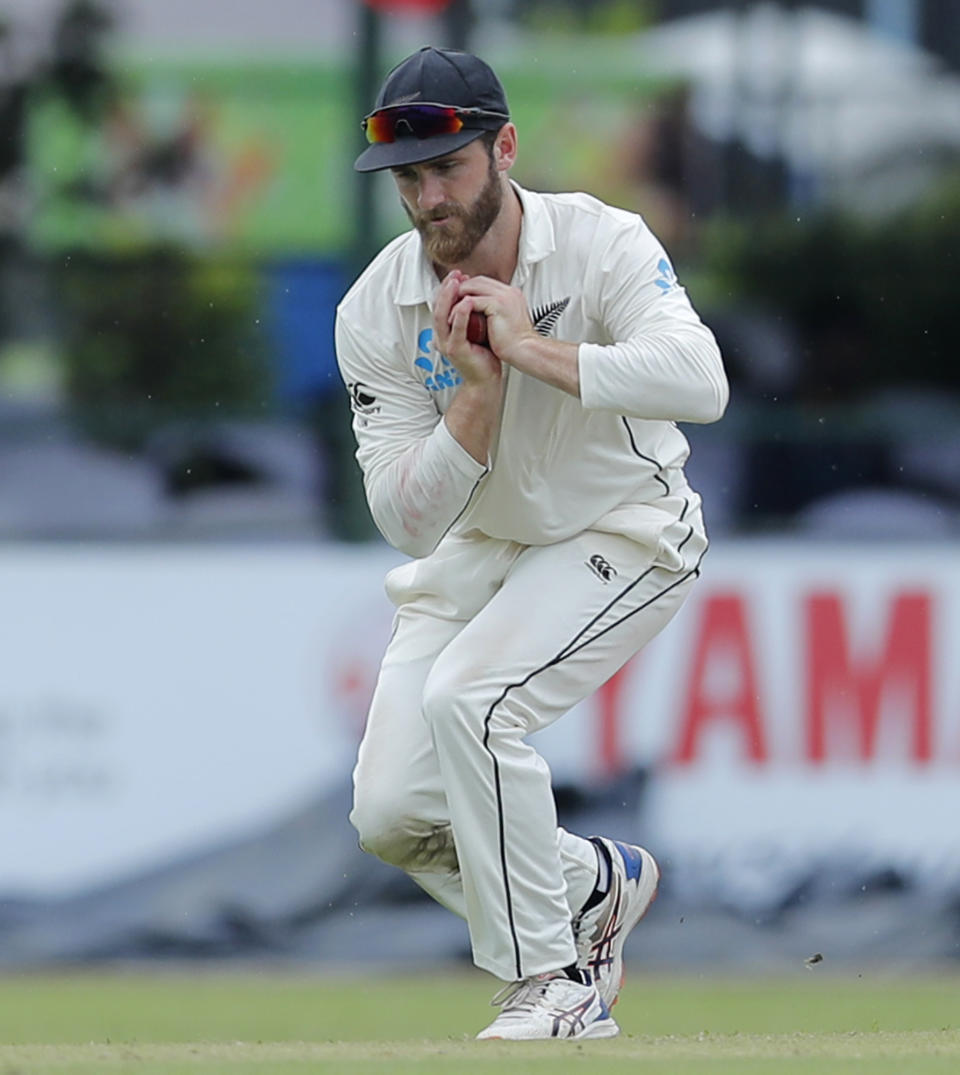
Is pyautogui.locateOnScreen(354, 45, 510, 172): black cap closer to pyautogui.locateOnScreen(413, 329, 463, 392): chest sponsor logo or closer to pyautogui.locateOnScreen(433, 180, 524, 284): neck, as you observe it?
pyautogui.locateOnScreen(433, 180, 524, 284): neck

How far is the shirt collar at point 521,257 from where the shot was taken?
16.7 feet

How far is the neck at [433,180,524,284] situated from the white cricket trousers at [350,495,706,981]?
0.59m

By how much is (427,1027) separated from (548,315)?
7.71 feet

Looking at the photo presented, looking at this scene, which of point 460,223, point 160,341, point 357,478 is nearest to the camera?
point 460,223

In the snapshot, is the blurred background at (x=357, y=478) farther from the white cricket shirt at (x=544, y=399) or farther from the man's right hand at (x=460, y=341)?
the man's right hand at (x=460, y=341)

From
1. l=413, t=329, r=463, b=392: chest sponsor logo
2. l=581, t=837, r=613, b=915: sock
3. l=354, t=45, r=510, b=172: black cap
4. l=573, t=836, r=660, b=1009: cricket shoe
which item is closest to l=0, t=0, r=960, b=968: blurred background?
l=573, t=836, r=660, b=1009: cricket shoe

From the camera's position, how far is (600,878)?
5473 millimetres

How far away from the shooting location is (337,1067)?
4.52 metres

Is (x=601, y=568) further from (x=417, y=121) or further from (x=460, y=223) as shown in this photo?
(x=417, y=121)

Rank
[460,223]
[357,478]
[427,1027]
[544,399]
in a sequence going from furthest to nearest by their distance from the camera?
1. [357,478]
2. [427,1027]
3. [544,399]
4. [460,223]

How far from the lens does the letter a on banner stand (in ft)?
26.6

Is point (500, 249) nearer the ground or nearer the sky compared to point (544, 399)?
nearer the sky

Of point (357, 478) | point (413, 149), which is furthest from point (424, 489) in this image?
point (357, 478)

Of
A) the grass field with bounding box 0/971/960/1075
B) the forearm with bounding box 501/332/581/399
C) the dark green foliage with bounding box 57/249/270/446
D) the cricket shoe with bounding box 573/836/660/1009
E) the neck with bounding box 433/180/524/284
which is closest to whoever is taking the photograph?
the grass field with bounding box 0/971/960/1075
